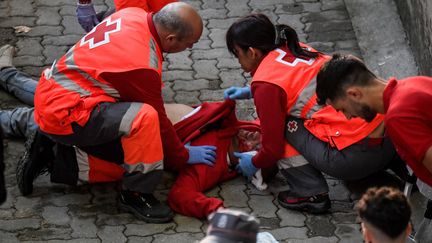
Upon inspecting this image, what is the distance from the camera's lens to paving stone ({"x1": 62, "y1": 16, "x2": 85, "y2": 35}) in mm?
7172

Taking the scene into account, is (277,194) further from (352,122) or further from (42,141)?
(42,141)

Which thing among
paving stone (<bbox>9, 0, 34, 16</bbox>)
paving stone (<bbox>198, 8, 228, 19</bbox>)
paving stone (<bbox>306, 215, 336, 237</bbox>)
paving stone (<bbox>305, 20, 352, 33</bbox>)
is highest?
paving stone (<bbox>9, 0, 34, 16</bbox>)

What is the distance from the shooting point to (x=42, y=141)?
5430mm

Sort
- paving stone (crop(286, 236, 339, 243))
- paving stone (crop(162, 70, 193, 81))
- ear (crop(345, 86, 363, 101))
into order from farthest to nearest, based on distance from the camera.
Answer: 1. paving stone (crop(162, 70, 193, 81))
2. paving stone (crop(286, 236, 339, 243))
3. ear (crop(345, 86, 363, 101))

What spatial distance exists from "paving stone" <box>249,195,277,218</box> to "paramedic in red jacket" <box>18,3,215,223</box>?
0.48 m

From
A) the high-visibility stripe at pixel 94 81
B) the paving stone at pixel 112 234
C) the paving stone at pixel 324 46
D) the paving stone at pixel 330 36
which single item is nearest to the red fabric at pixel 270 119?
the high-visibility stripe at pixel 94 81

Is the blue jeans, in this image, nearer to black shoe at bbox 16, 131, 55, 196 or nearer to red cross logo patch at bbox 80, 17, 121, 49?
black shoe at bbox 16, 131, 55, 196

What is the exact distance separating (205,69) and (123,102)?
5.15ft

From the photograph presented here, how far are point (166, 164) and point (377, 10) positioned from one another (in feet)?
8.27

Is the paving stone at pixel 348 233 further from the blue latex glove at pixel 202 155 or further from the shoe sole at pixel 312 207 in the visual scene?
the blue latex glove at pixel 202 155

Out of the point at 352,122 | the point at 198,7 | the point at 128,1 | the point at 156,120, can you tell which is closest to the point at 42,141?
the point at 156,120

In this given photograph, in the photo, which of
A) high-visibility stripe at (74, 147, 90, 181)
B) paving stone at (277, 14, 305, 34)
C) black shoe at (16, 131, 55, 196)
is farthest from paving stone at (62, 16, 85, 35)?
high-visibility stripe at (74, 147, 90, 181)

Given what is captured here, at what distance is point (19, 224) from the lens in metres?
5.27

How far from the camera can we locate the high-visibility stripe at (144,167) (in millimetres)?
5238
